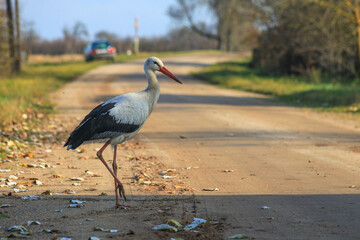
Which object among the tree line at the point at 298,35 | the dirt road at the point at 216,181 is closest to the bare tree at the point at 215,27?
the tree line at the point at 298,35

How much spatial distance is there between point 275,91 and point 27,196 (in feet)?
51.7

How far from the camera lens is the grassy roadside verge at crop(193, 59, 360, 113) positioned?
56.1 feet

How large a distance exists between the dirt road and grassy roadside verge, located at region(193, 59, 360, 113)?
9.69 feet

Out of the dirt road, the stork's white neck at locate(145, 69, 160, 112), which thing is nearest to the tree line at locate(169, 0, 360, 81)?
the dirt road

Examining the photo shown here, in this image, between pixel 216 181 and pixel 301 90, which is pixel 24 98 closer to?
pixel 301 90

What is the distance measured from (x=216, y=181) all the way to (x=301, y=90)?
539 inches

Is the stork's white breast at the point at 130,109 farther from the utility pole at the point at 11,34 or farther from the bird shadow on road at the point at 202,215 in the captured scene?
the utility pole at the point at 11,34

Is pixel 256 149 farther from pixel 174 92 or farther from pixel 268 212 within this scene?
pixel 174 92

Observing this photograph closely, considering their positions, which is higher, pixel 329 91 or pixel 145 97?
pixel 145 97

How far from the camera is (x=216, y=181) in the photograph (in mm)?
7520

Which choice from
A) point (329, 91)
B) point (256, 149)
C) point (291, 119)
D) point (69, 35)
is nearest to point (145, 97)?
point (256, 149)

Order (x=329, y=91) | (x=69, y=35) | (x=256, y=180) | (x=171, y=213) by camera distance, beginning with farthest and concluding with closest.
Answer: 1. (x=69, y=35)
2. (x=329, y=91)
3. (x=256, y=180)
4. (x=171, y=213)

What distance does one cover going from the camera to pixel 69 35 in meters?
74.7

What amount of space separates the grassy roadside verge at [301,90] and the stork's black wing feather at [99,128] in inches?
419
